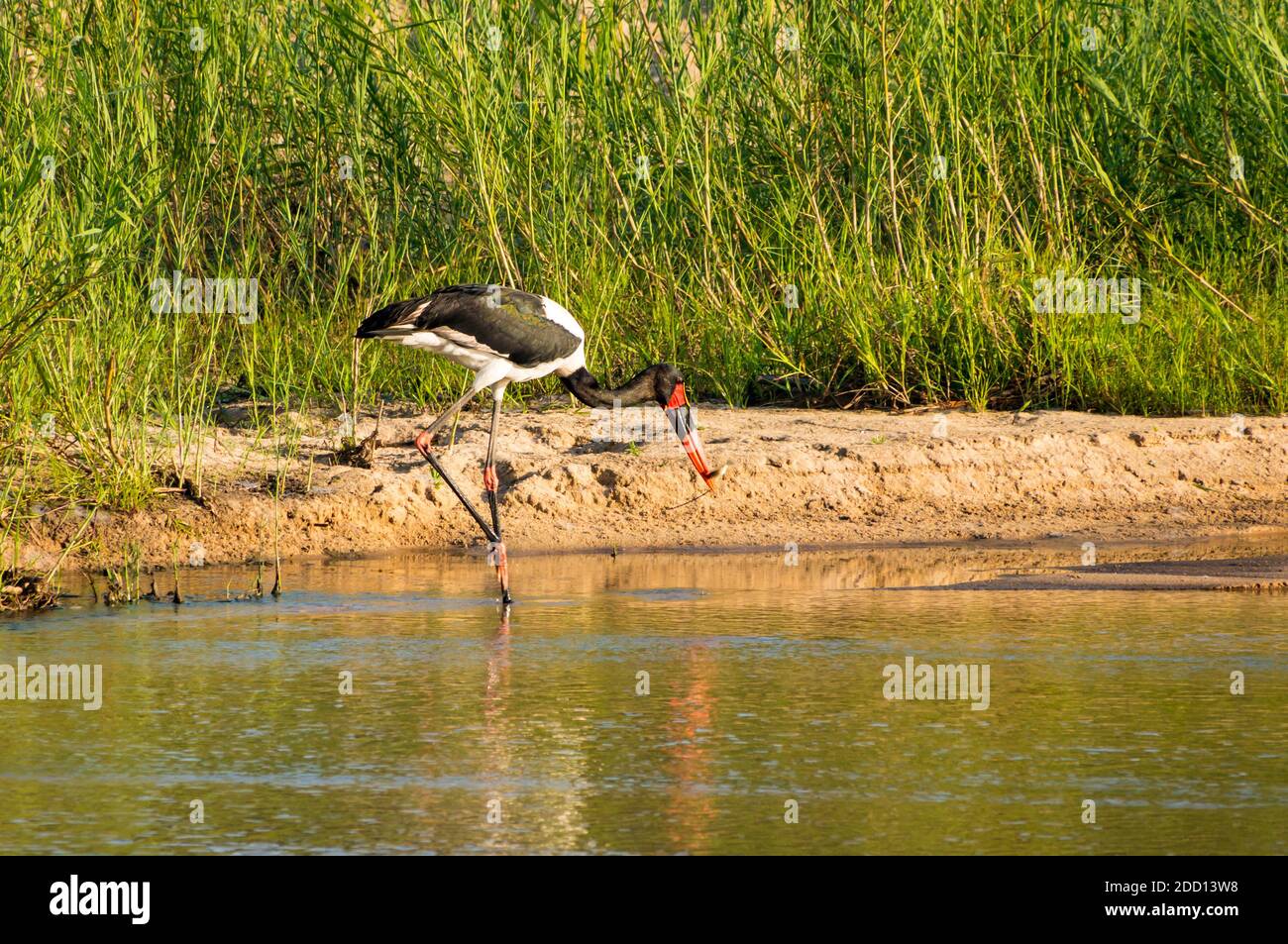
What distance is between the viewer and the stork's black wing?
850 cm

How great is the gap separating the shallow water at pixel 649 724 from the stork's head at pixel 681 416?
124cm

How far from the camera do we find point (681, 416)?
356 inches

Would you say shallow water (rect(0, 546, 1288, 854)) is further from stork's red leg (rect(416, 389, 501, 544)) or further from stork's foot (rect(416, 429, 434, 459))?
stork's foot (rect(416, 429, 434, 459))

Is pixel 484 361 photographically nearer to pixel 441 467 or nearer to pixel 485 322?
pixel 485 322

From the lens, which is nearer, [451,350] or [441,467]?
[451,350]

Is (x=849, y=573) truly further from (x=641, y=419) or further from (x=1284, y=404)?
(x=1284, y=404)

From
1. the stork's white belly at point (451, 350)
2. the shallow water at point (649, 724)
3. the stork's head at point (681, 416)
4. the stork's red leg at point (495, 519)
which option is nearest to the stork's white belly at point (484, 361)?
the stork's white belly at point (451, 350)

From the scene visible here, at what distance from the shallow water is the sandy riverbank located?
104 centimetres

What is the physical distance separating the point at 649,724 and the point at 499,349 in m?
3.68

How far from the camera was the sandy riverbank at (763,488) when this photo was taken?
8914 millimetres

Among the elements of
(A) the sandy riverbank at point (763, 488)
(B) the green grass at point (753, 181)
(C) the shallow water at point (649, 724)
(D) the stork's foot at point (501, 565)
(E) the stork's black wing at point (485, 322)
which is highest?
(B) the green grass at point (753, 181)

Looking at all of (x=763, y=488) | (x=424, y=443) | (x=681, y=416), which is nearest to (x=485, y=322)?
(x=424, y=443)

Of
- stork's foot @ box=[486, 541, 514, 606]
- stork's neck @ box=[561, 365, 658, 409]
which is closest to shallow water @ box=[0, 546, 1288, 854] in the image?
stork's foot @ box=[486, 541, 514, 606]

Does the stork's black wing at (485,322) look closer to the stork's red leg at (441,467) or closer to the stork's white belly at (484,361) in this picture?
the stork's white belly at (484,361)
